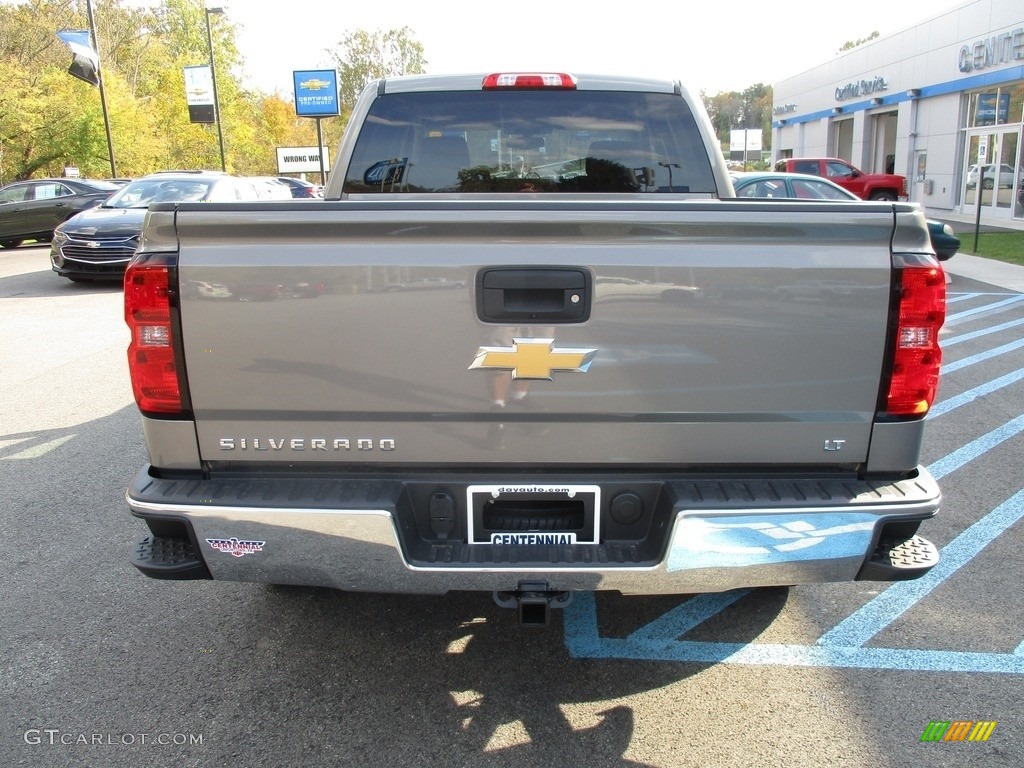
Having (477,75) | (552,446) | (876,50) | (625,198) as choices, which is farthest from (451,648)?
(876,50)

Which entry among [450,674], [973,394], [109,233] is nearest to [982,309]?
[973,394]

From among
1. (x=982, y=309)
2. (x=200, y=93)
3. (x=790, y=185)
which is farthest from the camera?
(x=200, y=93)

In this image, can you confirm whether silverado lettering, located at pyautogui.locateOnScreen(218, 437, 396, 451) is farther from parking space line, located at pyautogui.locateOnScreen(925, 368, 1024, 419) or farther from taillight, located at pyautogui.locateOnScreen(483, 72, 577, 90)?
parking space line, located at pyautogui.locateOnScreen(925, 368, 1024, 419)

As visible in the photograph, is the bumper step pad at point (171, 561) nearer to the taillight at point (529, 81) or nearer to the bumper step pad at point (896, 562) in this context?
the bumper step pad at point (896, 562)

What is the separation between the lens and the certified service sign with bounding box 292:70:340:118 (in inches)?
1513

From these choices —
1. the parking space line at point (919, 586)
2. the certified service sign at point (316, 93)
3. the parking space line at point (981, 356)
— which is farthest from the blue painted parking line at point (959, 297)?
the certified service sign at point (316, 93)

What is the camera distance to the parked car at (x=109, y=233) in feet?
42.1

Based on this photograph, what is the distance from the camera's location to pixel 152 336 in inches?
98.7

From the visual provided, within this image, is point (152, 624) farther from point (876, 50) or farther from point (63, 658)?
point (876, 50)

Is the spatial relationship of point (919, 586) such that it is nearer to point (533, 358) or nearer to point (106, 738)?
point (533, 358)

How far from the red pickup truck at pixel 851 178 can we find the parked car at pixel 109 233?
16.3 metres

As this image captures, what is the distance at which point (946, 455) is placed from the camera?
216 inches

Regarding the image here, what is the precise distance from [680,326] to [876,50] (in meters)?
36.2

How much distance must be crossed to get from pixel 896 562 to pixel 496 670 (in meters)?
1.46
